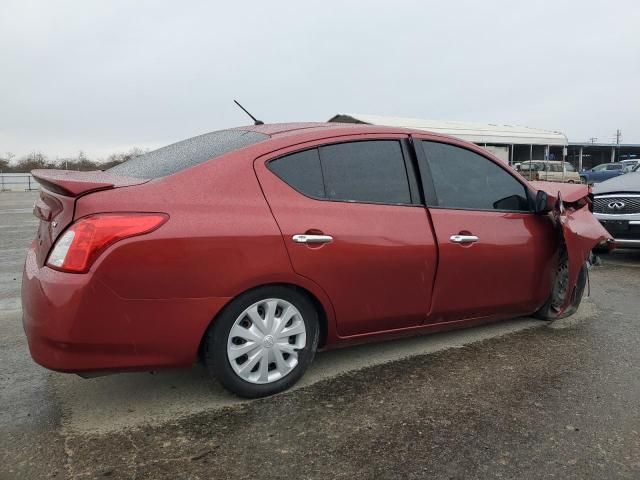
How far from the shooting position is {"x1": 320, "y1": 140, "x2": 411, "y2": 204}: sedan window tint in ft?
10.4

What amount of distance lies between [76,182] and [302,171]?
3.80 feet

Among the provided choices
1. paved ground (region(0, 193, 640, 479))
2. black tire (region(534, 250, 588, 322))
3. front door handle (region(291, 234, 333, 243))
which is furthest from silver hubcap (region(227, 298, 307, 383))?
black tire (region(534, 250, 588, 322))

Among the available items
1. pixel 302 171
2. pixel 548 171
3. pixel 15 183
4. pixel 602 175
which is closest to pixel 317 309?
pixel 302 171

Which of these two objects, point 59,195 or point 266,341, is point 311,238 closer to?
point 266,341

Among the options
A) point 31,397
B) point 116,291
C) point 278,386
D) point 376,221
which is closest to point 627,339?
point 376,221

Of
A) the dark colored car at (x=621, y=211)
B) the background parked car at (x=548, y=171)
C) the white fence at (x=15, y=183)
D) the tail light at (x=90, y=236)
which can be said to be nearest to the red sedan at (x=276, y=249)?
the tail light at (x=90, y=236)

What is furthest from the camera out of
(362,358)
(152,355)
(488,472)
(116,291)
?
(362,358)

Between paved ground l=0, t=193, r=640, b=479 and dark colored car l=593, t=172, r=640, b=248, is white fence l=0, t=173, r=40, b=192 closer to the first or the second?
dark colored car l=593, t=172, r=640, b=248

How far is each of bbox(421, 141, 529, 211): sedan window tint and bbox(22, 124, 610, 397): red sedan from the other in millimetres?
11

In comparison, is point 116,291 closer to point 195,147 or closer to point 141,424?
point 141,424

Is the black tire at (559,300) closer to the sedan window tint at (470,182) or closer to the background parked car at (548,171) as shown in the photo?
the sedan window tint at (470,182)

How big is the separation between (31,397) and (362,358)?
6.42ft

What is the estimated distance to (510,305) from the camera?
153 inches

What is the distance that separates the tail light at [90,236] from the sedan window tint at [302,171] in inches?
31.0
